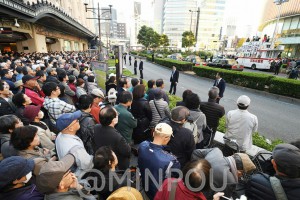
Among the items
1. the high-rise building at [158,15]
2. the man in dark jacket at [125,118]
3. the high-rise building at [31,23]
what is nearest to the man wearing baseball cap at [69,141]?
the man in dark jacket at [125,118]

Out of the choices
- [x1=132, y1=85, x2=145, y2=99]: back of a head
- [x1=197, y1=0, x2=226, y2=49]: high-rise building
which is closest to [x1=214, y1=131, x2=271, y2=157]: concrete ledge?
[x1=132, y1=85, x2=145, y2=99]: back of a head

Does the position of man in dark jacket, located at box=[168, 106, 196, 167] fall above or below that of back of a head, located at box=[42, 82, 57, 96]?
below

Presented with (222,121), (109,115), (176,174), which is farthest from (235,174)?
(222,121)

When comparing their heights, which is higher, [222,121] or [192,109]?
[192,109]

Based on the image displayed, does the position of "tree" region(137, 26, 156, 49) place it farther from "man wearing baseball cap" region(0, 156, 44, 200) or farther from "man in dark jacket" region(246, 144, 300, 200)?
"man wearing baseball cap" region(0, 156, 44, 200)

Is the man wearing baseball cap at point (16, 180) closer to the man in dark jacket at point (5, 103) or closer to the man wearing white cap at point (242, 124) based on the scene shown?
the man in dark jacket at point (5, 103)

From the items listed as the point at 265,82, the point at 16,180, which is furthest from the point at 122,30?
the point at 16,180

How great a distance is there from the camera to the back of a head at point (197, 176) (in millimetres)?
1493

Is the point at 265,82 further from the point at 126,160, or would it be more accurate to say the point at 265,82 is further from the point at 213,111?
the point at 126,160

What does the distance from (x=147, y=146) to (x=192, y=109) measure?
1543 millimetres

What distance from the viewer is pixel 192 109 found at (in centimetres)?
347

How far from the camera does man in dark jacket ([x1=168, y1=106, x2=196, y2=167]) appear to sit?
8.47ft

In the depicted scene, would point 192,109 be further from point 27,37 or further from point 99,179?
point 27,37

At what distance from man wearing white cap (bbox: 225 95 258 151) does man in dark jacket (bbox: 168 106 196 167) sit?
4.03 feet
